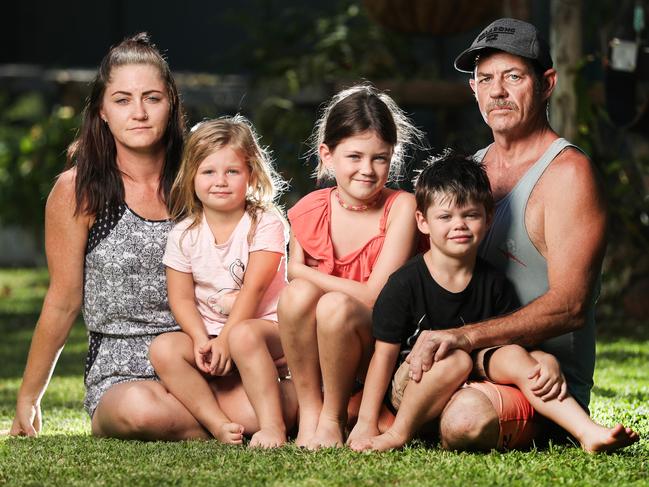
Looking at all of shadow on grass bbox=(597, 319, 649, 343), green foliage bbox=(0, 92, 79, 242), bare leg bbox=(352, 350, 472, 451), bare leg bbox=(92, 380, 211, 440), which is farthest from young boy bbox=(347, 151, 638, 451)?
green foliage bbox=(0, 92, 79, 242)

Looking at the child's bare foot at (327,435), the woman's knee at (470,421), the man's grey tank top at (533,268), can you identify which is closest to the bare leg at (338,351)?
the child's bare foot at (327,435)

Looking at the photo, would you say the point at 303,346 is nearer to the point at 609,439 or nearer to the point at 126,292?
the point at 126,292

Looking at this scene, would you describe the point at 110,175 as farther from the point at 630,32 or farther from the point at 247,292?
the point at 630,32

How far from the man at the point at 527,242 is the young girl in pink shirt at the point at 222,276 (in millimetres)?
657

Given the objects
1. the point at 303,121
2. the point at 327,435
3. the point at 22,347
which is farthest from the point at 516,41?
the point at 303,121

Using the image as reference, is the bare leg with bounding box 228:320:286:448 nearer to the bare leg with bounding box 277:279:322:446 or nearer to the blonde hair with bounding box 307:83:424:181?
the bare leg with bounding box 277:279:322:446

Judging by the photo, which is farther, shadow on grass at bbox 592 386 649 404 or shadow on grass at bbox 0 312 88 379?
shadow on grass at bbox 0 312 88 379

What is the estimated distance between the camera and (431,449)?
3998mm

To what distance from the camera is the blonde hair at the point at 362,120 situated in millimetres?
4250

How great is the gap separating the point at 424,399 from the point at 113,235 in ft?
4.58

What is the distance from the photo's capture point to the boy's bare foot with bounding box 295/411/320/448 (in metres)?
4.09

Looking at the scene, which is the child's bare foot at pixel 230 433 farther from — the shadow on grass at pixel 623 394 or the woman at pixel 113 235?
the shadow on grass at pixel 623 394

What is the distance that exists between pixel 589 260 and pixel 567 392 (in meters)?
0.41

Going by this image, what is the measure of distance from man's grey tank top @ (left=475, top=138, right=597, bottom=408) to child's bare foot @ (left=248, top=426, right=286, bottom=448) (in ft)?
2.94
